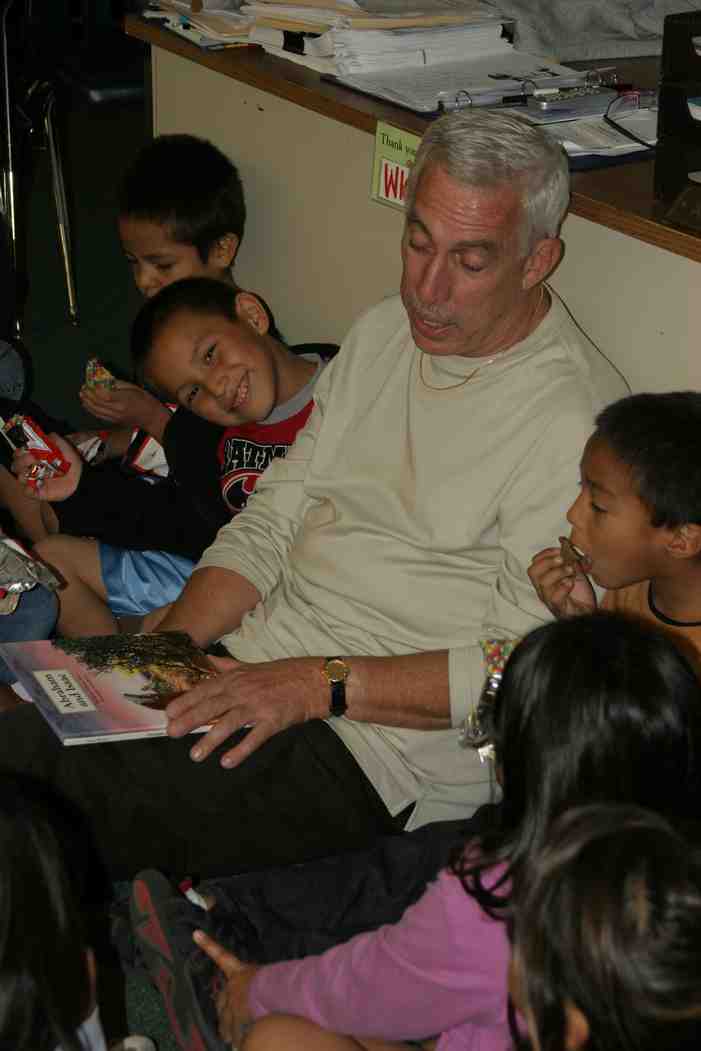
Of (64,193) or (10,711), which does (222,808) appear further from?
(64,193)

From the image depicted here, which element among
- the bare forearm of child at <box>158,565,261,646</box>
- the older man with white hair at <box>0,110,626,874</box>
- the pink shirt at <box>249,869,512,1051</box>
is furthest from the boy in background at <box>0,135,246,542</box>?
the pink shirt at <box>249,869,512,1051</box>

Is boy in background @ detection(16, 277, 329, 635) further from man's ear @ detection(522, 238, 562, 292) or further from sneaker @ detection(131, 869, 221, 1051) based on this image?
sneaker @ detection(131, 869, 221, 1051)

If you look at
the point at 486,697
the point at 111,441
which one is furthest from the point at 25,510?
the point at 486,697

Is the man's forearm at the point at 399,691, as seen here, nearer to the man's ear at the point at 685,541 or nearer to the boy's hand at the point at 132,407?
the man's ear at the point at 685,541

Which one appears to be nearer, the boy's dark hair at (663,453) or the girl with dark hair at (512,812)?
the girl with dark hair at (512,812)

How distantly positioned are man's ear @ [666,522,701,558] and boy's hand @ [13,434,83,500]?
1.30 m

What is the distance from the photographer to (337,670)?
1.89 metres

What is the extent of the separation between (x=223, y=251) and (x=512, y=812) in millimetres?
1699

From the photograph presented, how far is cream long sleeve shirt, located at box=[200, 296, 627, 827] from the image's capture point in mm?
1854

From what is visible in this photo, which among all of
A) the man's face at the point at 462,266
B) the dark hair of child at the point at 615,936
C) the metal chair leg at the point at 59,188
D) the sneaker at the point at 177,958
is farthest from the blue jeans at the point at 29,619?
the metal chair leg at the point at 59,188

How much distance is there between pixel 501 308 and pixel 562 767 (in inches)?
30.6

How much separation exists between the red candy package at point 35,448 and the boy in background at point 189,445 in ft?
0.07

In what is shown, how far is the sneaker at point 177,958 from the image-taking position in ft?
5.54

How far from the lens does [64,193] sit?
170 inches
